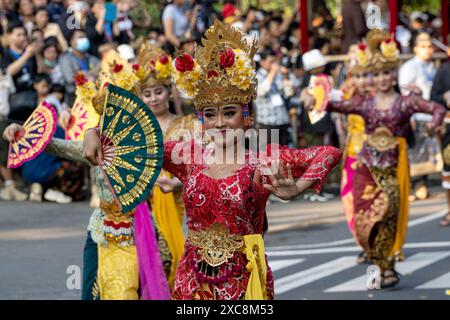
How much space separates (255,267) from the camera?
22.0ft

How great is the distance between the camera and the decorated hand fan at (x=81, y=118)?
9.05 meters

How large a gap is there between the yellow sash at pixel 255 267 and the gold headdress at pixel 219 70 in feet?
2.50

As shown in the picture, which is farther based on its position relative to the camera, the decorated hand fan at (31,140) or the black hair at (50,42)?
the black hair at (50,42)

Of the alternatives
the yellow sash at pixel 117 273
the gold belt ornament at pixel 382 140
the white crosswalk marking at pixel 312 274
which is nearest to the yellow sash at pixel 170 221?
the yellow sash at pixel 117 273

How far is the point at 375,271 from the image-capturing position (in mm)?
11000

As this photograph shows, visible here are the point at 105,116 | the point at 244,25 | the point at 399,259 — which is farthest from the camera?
the point at 244,25

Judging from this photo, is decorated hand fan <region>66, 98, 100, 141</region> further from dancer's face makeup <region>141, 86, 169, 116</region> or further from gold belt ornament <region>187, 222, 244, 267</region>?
gold belt ornament <region>187, 222, 244, 267</region>

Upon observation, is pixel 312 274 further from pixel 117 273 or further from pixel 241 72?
pixel 241 72

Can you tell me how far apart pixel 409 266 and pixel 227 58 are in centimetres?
591

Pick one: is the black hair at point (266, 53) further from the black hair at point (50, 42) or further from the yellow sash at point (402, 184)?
the yellow sash at point (402, 184)

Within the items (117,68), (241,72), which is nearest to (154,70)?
(117,68)
